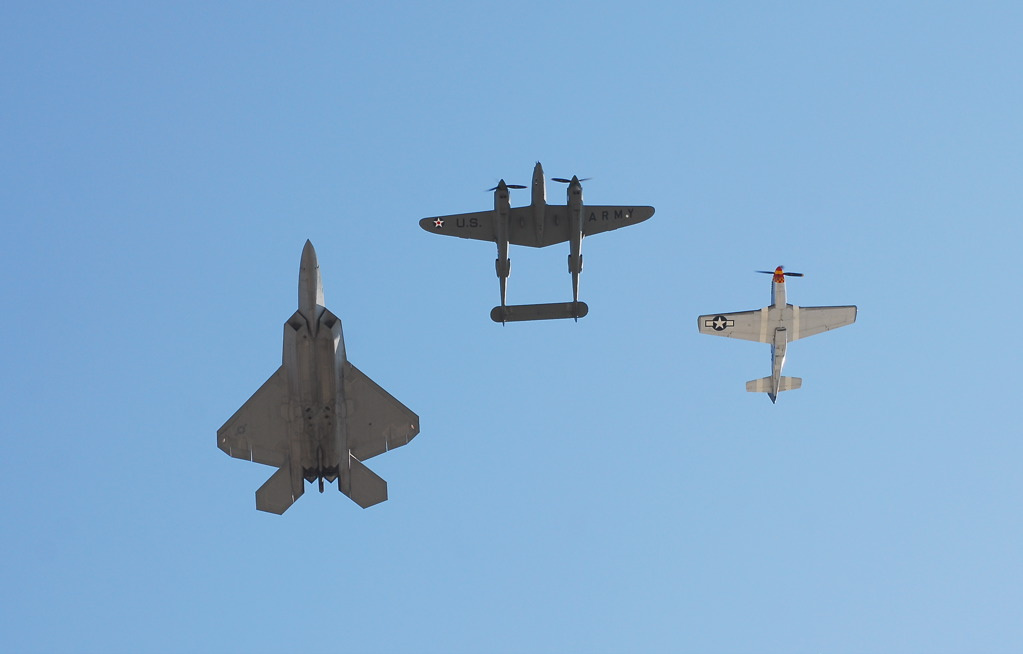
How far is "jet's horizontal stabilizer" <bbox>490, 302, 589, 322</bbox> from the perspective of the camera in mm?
48188

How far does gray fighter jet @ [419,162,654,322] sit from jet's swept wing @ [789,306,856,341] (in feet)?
30.1

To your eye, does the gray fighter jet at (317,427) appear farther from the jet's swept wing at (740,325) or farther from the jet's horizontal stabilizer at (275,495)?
the jet's swept wing at (740,325)

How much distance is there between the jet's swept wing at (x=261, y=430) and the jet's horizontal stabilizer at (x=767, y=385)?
2676cm

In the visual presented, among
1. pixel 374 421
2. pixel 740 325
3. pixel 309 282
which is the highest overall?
pixel 309 282

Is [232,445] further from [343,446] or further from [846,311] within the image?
[846,311]

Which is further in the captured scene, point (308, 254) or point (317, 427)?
point (317, 427)

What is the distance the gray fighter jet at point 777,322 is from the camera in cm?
5662

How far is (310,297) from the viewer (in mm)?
39125

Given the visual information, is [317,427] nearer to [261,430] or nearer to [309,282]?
[261,430]

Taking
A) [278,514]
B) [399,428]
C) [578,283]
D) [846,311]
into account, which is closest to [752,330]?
[846,311]

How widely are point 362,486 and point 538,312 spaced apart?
999 centimetres

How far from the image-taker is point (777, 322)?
186ft

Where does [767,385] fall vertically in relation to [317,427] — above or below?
below

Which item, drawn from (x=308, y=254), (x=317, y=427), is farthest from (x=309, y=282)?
(x=317, y=427)
